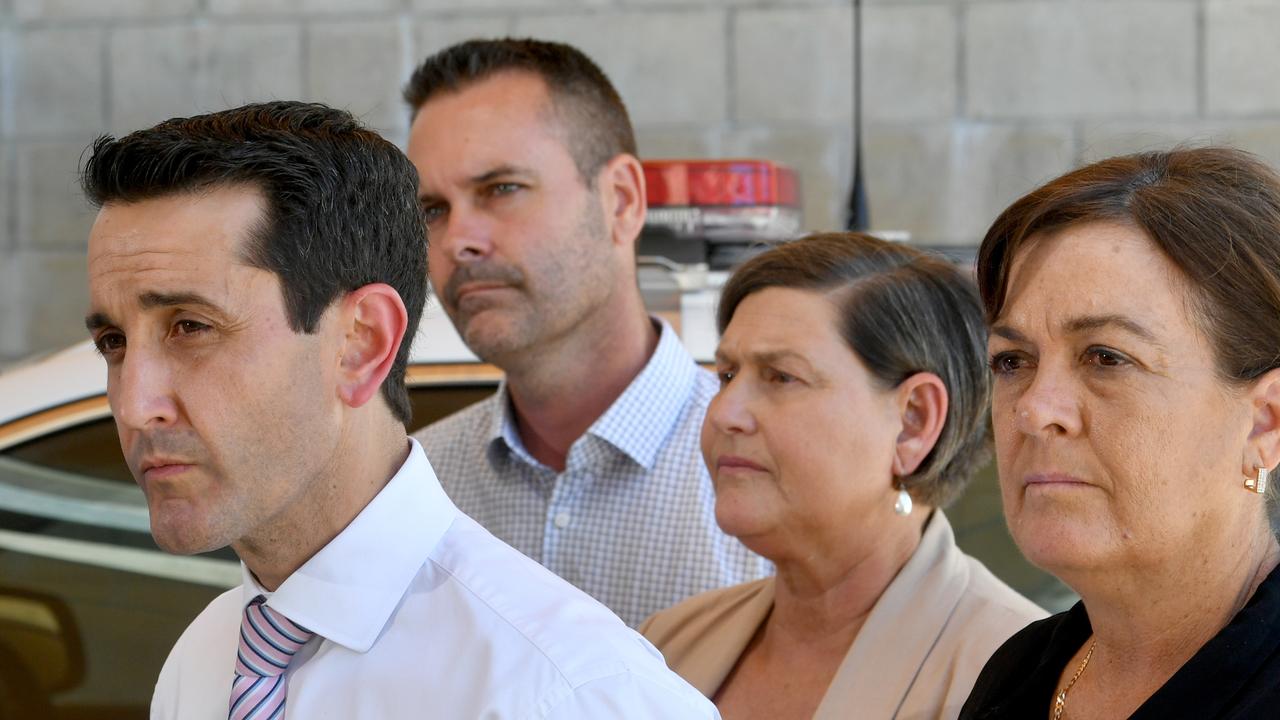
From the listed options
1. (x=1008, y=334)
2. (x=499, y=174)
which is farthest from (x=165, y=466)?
(x=499, y=174)

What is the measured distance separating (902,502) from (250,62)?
4.82 metres

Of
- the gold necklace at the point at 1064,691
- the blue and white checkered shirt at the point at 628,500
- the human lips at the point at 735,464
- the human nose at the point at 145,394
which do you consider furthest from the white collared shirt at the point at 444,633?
the blue and white checkered shirt at the point at 628,500

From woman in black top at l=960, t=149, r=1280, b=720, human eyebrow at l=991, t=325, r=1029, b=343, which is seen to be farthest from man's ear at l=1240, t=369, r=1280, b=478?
human eyebrow at l=991, t=325, r=1029, b=343

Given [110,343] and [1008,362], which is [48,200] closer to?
[110,343]

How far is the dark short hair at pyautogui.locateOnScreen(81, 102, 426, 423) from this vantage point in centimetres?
159

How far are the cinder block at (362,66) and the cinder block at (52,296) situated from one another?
1333mm

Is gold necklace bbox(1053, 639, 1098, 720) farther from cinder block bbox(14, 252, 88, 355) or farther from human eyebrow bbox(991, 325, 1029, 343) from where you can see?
cinder block bbox(14, 252, 88, 355)

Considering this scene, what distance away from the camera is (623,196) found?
306 cm

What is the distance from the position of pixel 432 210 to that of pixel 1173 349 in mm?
1674

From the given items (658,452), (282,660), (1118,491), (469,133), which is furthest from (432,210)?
(1118,491)

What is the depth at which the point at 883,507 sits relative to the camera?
2.32 meters

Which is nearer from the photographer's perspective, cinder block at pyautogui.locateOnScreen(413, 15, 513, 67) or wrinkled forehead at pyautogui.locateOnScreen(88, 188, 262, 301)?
wrinkled forehead at pyautogui.locateOnScreen(88, 188, 262, 301)

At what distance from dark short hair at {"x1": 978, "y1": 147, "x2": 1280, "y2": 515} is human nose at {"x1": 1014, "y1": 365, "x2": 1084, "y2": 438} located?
0.14 m

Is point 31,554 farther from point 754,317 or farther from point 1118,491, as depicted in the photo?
point 1118,491
